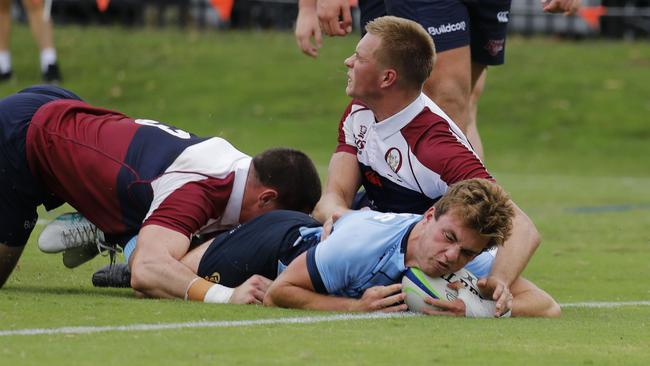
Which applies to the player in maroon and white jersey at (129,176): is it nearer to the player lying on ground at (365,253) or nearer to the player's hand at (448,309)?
the player lying on ground at (365,253)

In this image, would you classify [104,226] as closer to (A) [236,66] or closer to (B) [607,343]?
(B) [607,343]

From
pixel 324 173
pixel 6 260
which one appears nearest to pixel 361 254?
pixel 6 260

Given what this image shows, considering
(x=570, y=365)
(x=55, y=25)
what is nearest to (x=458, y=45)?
(x=570, y=365)

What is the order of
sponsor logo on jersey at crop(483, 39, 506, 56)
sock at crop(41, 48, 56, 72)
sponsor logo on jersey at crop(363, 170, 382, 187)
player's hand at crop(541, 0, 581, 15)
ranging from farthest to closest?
sock at crop(41, 48, 56, 72) → sponsor logo on jersey at crop(483, 39, 506, 56) → player's hand at crop(541, 0, 581, 15) → sponsor logo on jersey at crop(363, 170, 382, 187)

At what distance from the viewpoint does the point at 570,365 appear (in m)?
4.69

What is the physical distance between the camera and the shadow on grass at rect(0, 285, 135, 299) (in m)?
6.47

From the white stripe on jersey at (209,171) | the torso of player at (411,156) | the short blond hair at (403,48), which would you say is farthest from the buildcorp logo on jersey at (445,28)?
the white stripe on jersey at (209,171)

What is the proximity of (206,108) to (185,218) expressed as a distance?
1349 centimetres

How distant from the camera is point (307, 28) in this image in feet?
24.5

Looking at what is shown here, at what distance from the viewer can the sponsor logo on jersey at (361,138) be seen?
699cm

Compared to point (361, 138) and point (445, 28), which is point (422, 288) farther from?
point (445, 28)

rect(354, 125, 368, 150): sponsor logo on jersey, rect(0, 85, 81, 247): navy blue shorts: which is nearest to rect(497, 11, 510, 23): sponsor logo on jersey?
rect(354, 125, 368, 150): sponsor logo on jersey

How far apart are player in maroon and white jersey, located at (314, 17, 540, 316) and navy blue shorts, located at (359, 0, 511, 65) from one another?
4.06ft

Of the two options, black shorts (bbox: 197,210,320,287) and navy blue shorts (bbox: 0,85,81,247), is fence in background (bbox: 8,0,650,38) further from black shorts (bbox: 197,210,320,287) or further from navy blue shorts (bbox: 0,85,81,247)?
black shorts (bbox: 197,210,320,287)
